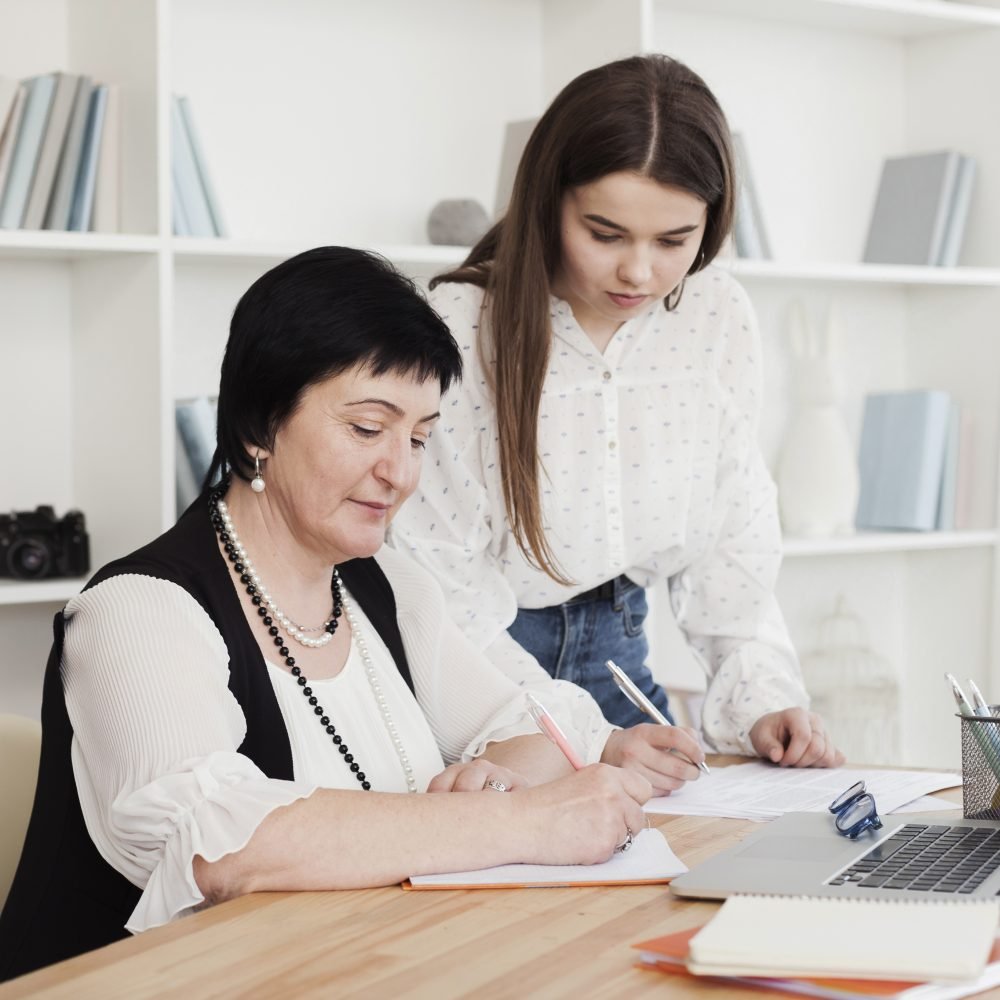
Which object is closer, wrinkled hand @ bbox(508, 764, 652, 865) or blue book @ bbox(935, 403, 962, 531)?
wrinkled hand @ bbox(508, 764, 652, 865)

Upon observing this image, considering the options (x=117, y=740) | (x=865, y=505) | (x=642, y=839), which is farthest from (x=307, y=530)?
(x=865, y=505)

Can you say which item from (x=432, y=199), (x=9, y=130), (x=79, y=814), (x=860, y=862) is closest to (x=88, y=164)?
(x=9, y=130)

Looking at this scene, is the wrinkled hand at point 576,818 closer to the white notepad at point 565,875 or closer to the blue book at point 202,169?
the white notepad at point 565,875

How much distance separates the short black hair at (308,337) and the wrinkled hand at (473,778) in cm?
37

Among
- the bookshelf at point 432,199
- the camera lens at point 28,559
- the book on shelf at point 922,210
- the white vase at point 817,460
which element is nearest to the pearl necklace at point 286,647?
the bookshelf at point 432,199

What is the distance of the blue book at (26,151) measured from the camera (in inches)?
97.8

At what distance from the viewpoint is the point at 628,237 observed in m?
1.85

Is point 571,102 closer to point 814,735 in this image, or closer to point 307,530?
point 307,530

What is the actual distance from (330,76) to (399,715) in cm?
177

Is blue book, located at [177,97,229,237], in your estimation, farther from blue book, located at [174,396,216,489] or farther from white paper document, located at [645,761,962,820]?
white paper document, located at [645,761,962,820]

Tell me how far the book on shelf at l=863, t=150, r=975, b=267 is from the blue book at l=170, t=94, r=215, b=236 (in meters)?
1.74

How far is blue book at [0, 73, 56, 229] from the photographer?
2484 millimetres

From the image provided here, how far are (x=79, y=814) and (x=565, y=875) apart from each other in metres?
0.46

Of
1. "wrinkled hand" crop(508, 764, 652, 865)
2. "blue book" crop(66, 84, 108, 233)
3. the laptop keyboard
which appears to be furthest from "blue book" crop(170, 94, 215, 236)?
the laptop keyboard
